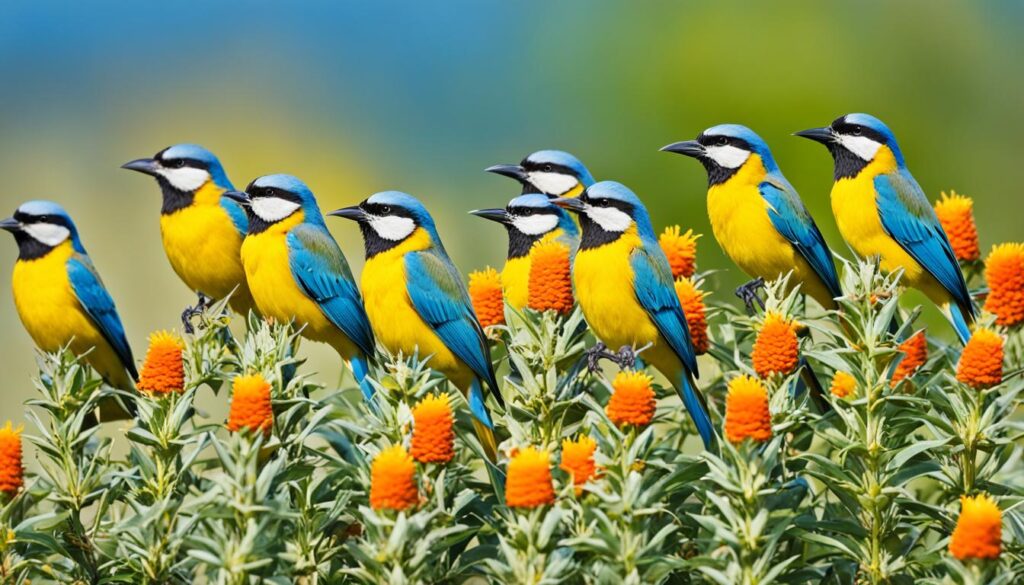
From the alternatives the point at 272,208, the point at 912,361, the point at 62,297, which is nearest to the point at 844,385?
the point at 912,361

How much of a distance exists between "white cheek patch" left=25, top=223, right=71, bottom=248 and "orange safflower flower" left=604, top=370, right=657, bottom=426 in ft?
8.62

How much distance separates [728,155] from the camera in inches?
177

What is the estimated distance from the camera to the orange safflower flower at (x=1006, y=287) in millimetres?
3785

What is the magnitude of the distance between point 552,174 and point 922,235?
5.81 ft

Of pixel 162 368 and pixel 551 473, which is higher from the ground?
pixel 162 368

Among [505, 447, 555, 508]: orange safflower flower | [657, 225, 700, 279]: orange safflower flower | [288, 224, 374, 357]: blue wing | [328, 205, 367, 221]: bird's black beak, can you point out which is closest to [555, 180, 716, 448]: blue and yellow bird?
[657, 225, 700, 279]: orange safflower flower

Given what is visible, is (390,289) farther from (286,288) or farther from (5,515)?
(5,515)

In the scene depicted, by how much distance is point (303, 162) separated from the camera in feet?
32.3

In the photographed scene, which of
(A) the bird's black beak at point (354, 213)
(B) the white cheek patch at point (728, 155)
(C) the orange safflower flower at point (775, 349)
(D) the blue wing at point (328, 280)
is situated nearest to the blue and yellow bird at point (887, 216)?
(B) the white cheek patch at point (728, 155)

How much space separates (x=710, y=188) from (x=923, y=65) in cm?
594

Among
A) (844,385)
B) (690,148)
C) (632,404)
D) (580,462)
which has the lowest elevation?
(844,385)

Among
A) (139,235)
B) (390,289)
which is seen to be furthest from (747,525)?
(139,235)

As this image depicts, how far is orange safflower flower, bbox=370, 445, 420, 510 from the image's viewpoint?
9.47ft

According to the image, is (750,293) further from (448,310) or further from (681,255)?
(448,310)
